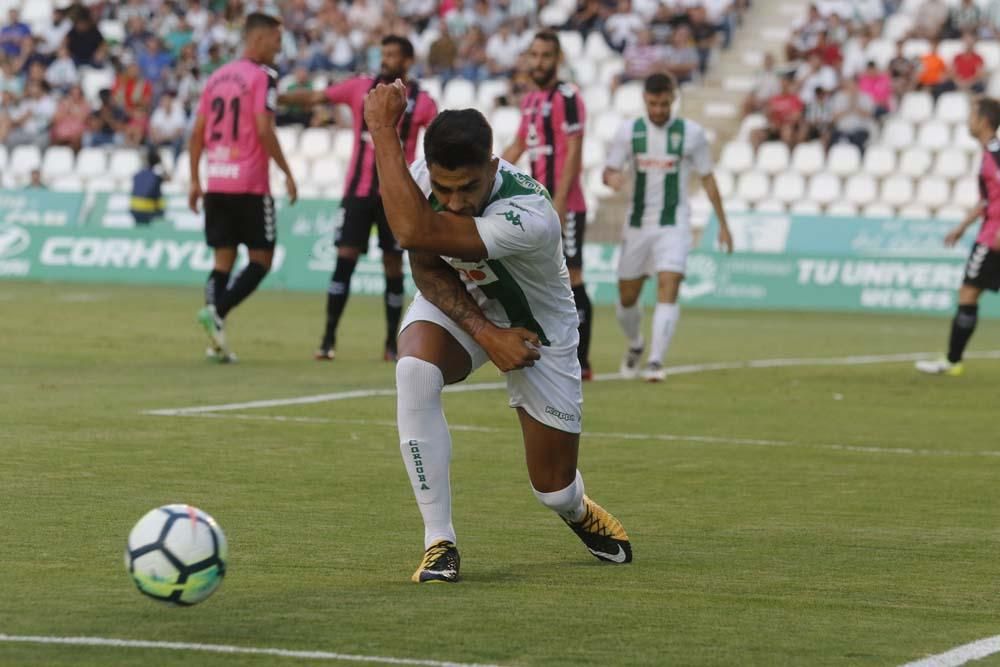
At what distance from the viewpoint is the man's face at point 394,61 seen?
551 inches

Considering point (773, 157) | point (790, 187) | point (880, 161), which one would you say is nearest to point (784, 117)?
point (773, 157)

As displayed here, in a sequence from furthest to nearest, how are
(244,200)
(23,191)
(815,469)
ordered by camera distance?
(23,191) → (244,200) → (815,469)

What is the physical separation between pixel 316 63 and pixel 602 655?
27.6 meters

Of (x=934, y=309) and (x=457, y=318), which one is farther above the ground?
(x=457, y=318)

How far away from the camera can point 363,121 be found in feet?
47.4

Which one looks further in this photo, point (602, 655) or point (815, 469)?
point (815, 469)

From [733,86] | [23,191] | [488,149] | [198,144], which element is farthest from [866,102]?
[488,149]

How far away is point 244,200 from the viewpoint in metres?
14.4

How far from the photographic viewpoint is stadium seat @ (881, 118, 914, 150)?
27.2m

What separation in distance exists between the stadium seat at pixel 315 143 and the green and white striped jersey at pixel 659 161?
666 inches

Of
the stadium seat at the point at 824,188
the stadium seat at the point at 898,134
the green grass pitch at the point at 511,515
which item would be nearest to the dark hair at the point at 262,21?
the green grass pitch at the point at 511,515

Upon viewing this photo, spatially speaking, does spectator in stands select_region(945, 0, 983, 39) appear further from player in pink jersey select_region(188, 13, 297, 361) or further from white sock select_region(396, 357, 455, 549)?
white sock select_region(396, 357, 455, 549)

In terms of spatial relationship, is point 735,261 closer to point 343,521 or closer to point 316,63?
point 316,63

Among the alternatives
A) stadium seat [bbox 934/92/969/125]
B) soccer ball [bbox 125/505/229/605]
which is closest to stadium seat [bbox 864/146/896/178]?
stadium seat [bbox 934/92/969/125]
